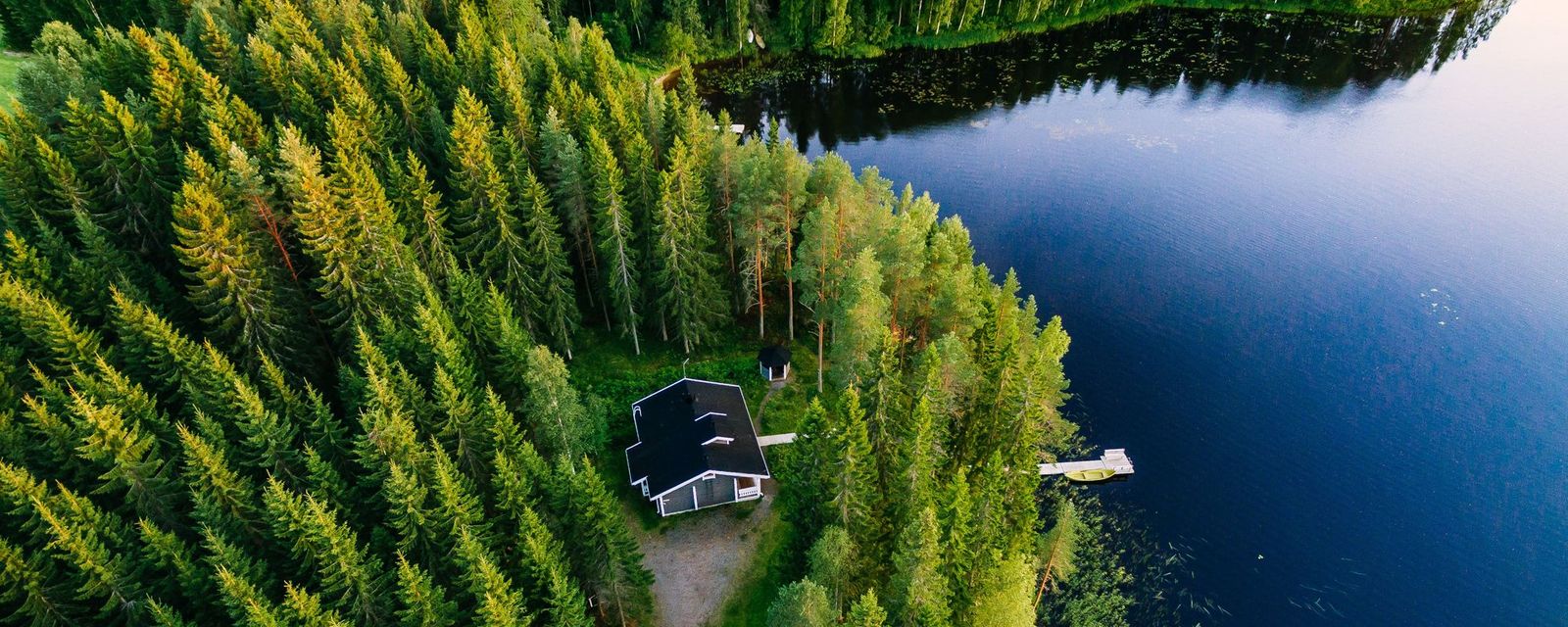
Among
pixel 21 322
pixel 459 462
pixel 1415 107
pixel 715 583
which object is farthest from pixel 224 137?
pixel 1415 107

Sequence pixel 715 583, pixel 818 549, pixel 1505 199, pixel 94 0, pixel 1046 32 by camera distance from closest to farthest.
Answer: pixel 818 549, pixel 715 583, pixel 1505 199, pixel 94 0, pixel 1046 32

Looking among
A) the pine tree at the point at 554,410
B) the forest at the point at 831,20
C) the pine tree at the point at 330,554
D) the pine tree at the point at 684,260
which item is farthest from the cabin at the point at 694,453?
the forest at the point at 831,20

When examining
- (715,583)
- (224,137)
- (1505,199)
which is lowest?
(715,583)

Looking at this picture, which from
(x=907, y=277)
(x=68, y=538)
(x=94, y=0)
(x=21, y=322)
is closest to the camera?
(x=68, y=538)

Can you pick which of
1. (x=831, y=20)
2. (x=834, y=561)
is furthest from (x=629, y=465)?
(x=831, y=20)

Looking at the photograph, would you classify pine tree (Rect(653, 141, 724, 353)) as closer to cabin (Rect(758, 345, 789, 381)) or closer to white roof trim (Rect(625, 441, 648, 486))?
cabin (Rect(758, 345, 789, 381))

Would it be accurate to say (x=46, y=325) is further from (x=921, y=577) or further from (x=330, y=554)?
(x=921, y=577)

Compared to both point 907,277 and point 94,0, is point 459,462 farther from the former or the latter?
point 94,0
